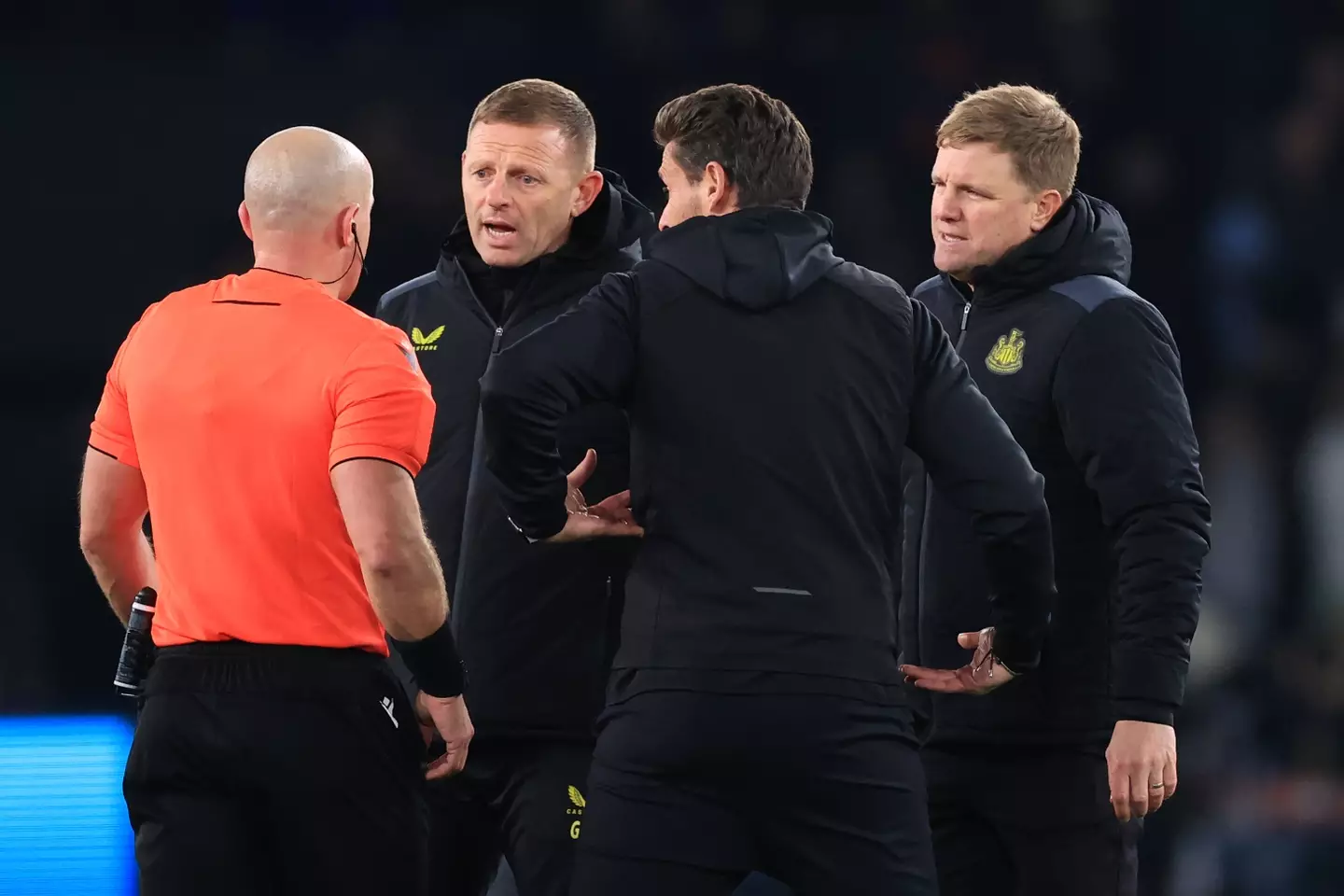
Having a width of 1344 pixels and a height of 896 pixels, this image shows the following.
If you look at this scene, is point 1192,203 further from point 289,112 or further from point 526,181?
point 526,181

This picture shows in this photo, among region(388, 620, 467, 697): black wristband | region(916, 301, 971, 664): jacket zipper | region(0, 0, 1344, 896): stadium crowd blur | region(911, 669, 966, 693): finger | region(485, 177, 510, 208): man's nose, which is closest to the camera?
region(388, 620, 467, 697): black wristband

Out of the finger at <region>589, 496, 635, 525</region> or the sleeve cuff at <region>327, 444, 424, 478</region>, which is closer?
the sleeve cuff at <region>327, 444, 424, 478</region>

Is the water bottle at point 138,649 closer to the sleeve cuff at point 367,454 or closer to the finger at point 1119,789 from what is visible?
the sleeve cuff at point 367,454

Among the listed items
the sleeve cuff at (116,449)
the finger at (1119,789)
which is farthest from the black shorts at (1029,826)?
the sleeve cuff at (116,449)

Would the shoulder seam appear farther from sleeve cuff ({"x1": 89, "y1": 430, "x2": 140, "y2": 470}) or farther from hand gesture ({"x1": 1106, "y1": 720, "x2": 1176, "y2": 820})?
sleeve cuff ({"x1": 89, "y1": 430, "x2": 140, "y2": 470})

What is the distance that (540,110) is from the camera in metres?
3.22

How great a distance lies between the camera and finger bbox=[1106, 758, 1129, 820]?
268 centimetres

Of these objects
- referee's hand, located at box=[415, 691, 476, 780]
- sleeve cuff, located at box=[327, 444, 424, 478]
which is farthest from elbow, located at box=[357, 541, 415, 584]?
referee's hand, located at box=[415, 691, 476, 780]

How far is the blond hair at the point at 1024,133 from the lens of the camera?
304cm

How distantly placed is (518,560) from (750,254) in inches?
32.4

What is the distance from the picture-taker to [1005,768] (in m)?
2.85

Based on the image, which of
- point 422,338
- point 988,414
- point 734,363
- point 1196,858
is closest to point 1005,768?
point 988,414

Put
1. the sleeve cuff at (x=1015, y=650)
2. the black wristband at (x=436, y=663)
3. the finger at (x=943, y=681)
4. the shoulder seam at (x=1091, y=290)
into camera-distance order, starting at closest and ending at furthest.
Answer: the black wristband at (x=436, y=663), the sleeve cuff at (x=1015, y=650), the finger at (x=943, y=681), the shoulder seam at (x=1091, y=290)

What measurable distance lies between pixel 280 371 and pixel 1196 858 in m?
4.09
